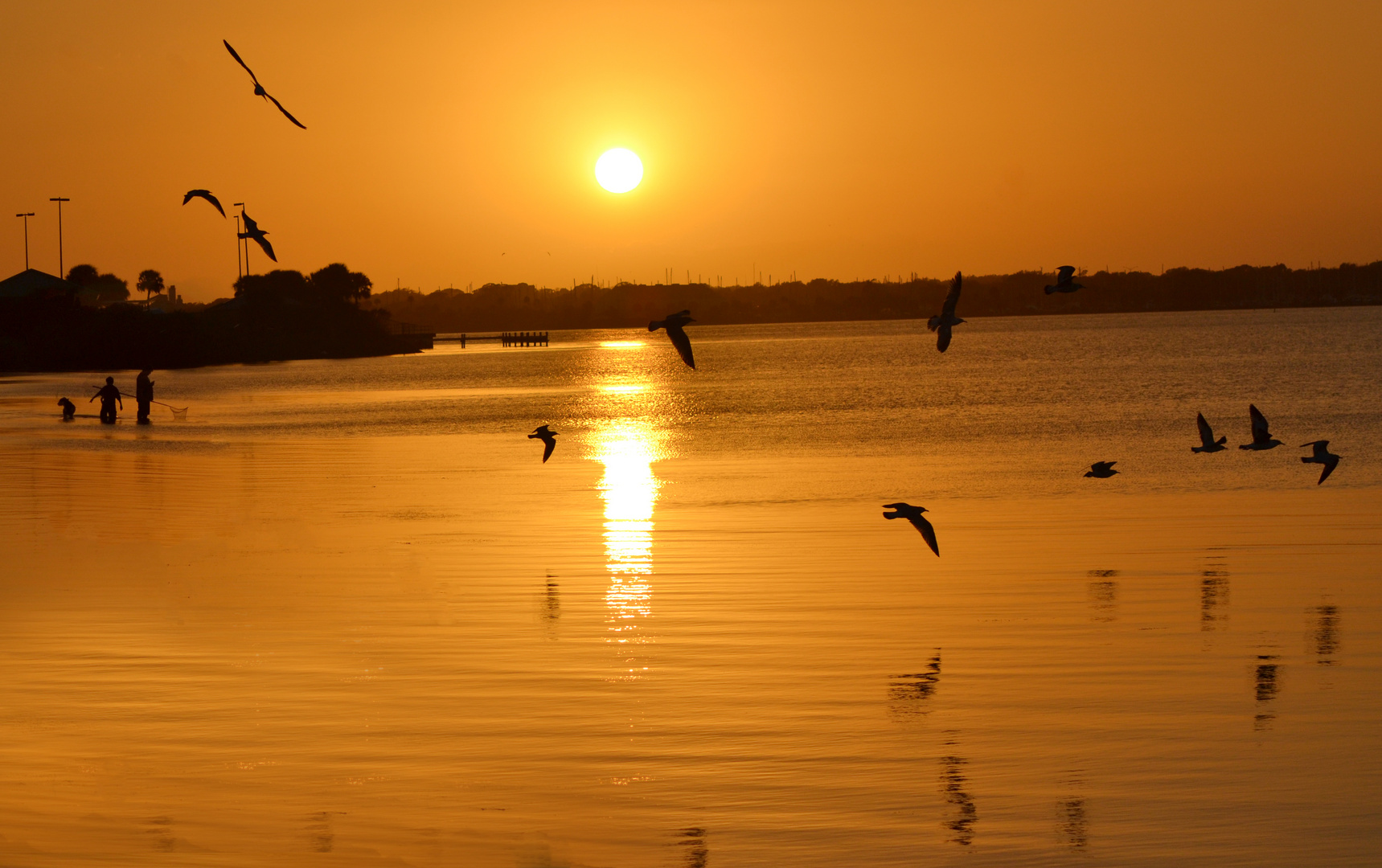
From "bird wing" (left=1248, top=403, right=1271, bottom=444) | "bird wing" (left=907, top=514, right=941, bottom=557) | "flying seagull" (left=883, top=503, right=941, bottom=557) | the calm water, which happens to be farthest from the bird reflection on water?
"bird wing" (left=1248, top=403, right=1271, bottom=444)

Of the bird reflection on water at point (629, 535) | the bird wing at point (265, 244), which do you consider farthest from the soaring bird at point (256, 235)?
the bird reflection on water at point (629, 535)

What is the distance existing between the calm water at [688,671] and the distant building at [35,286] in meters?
121

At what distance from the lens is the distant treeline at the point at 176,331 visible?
5022 inches

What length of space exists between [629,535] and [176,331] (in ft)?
462

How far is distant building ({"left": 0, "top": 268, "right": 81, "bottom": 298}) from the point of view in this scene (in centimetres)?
14225

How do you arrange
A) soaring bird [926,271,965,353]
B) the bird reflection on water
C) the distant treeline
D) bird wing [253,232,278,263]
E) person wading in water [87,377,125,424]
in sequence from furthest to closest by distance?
the distant treeline < person wading in water [87,377,125,424] < the bird reflection on water < soaring bird [926,271,965,353] < bird wing [253,232,278,263]

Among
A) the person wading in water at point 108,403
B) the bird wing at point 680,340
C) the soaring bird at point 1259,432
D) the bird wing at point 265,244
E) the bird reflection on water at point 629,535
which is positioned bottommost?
the bird reflection on water at point 629,535

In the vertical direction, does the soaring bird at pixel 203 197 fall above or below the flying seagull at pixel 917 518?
above

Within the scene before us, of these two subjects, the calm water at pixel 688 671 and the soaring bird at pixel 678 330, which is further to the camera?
the soaring bird at pixel 678 330

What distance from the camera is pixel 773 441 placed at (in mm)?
49000

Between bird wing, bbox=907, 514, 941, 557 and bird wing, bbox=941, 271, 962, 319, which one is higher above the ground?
bird wing, bbox=941, 271, 962, 319

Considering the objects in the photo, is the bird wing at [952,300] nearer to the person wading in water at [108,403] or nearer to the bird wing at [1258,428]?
the bird wing at [1258,428]

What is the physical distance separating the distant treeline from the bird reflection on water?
9568 cm

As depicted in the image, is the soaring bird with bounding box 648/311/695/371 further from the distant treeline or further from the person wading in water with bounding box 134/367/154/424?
the distant treeline
